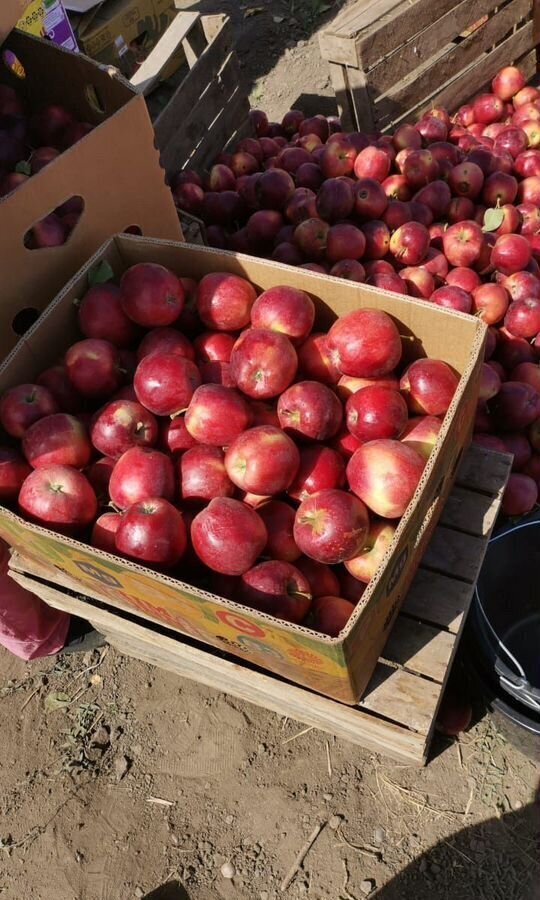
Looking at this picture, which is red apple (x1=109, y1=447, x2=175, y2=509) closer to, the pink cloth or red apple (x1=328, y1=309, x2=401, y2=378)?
red apple (x1=328, y1=309, x2=401, y2=378)

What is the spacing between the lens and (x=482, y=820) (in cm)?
255

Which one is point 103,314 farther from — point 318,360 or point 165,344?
point 318,360

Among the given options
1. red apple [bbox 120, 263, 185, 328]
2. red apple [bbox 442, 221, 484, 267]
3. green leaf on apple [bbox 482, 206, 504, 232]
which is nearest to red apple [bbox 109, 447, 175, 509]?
red apple [bbox 120, 263, 185, 328]

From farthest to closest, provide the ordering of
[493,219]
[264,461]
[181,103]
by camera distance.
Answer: [181,103], [493,219], [264,461]

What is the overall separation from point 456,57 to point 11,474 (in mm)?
4250

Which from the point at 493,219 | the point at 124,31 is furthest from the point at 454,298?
the point at 124,31

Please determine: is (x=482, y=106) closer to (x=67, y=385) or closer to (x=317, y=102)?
(x=317, y=102)

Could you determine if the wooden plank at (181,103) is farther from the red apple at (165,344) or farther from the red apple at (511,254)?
the red apple at (165,344)

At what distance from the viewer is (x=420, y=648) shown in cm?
199

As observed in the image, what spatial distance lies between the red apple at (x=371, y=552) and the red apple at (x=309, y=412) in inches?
13.1

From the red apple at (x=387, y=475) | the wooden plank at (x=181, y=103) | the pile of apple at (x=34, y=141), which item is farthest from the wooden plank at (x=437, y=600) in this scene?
the wooden plank at (x=181, y=103)

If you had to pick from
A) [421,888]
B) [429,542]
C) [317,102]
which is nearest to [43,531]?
[429,542]

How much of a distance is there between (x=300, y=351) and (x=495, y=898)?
2085mm

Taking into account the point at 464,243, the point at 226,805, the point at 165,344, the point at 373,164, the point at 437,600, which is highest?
the point at 373,164
